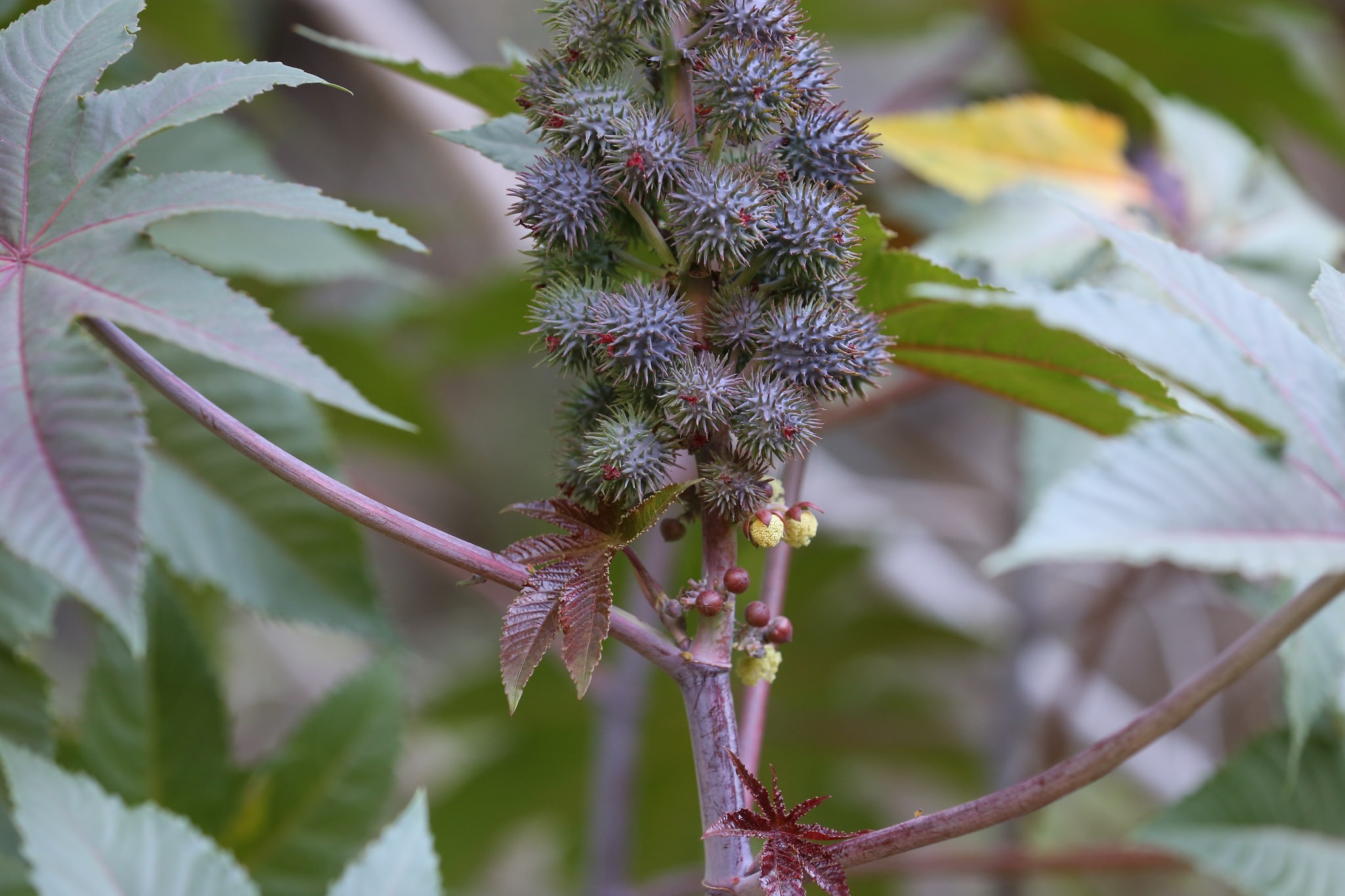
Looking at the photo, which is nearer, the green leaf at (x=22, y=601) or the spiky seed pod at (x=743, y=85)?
the spiky seed pod at (x=743, y=85)

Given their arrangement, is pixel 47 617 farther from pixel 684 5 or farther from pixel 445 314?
pixel 445 314

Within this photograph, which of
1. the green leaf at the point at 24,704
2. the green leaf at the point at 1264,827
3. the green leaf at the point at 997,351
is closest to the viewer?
the green leaf at the point at 997,351

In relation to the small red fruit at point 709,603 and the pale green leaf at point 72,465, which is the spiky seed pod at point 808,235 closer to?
the small red fruit at point 709,603

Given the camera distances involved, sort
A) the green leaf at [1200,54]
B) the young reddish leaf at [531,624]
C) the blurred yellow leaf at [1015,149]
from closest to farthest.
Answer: the young reddish leaf at [531,624], the blurred yellow leaf at [1015,149], the green leaf at [1200,54]

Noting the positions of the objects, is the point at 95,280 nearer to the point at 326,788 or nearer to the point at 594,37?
the point at 594,37

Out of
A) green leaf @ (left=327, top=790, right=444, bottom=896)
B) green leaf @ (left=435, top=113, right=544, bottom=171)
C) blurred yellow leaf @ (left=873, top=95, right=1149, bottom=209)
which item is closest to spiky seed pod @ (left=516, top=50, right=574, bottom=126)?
green leaf @ (left=435, top=113, right=544, bottom=171)

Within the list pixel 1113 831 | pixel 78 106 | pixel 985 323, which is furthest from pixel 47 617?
pixel 1113 831

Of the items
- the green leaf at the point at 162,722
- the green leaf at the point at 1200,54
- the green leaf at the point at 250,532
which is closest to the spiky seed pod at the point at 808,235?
the green leaf at the point at 250,532
